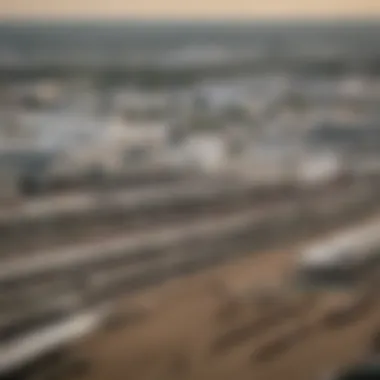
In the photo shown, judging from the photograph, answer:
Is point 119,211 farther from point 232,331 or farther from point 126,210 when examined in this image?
point 232,331

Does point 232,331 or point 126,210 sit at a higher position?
point 126,210

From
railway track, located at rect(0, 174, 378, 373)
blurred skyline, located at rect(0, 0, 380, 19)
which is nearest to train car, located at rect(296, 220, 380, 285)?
railway track, located at rect(0, 174, 378, 373)

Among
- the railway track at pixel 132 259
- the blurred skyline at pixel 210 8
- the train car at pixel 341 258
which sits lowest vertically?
the train car at pixel 341 258

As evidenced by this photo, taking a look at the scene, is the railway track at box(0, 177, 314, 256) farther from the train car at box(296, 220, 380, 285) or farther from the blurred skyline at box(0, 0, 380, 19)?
the blurred skyline at box(0, 0, 380, 19)

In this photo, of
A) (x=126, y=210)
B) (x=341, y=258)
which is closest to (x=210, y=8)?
(x=126, y=210)

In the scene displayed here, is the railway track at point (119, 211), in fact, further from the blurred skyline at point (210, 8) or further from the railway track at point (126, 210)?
the blurred skyline at point (210, 8)

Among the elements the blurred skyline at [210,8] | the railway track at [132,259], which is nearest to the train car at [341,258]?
the railway track at [132,259]
